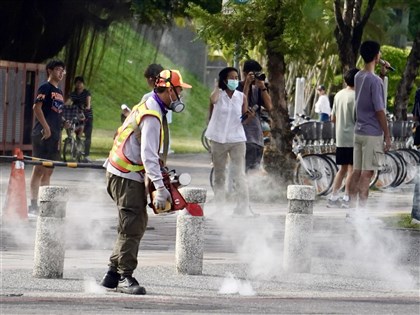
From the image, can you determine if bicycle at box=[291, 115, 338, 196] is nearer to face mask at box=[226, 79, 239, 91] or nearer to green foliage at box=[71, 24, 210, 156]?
face mask at box=[226, 79, 239, 91]

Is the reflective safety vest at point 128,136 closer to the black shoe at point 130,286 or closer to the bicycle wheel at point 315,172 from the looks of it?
the black shoe at point 130,286

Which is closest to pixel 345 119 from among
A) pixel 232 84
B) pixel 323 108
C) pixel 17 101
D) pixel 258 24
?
pixel 232 84

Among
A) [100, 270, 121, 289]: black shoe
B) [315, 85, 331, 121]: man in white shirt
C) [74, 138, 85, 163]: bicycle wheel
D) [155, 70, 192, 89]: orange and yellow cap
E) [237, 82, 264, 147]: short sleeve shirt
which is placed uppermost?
[155, 70, 192, 89]: orange and yellow cap

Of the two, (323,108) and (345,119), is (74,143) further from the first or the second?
(323,108)

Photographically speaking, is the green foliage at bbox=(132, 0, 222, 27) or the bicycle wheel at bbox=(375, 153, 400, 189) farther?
the green foliage at bbox=(132, 0, 222, 27)

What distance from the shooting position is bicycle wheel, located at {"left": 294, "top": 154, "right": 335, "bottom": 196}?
22.3 metres

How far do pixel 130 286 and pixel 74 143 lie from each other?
1856 cm

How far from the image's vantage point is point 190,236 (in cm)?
1273

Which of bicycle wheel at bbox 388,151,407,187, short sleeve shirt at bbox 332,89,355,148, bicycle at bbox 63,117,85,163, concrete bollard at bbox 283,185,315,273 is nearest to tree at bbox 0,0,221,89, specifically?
bicycle at bbox 63,117,85,163

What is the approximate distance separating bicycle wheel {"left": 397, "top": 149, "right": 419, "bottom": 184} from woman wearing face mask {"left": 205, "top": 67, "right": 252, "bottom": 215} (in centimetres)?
746

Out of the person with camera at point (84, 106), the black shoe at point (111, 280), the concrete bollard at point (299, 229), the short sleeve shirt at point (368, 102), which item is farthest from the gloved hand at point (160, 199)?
the person with camera at point (84, 106)

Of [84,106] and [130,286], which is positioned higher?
[84,106]

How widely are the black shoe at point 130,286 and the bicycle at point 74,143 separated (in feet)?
60.0

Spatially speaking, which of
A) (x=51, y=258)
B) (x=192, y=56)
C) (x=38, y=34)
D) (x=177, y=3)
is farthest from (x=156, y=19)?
(x=192, y=56)
